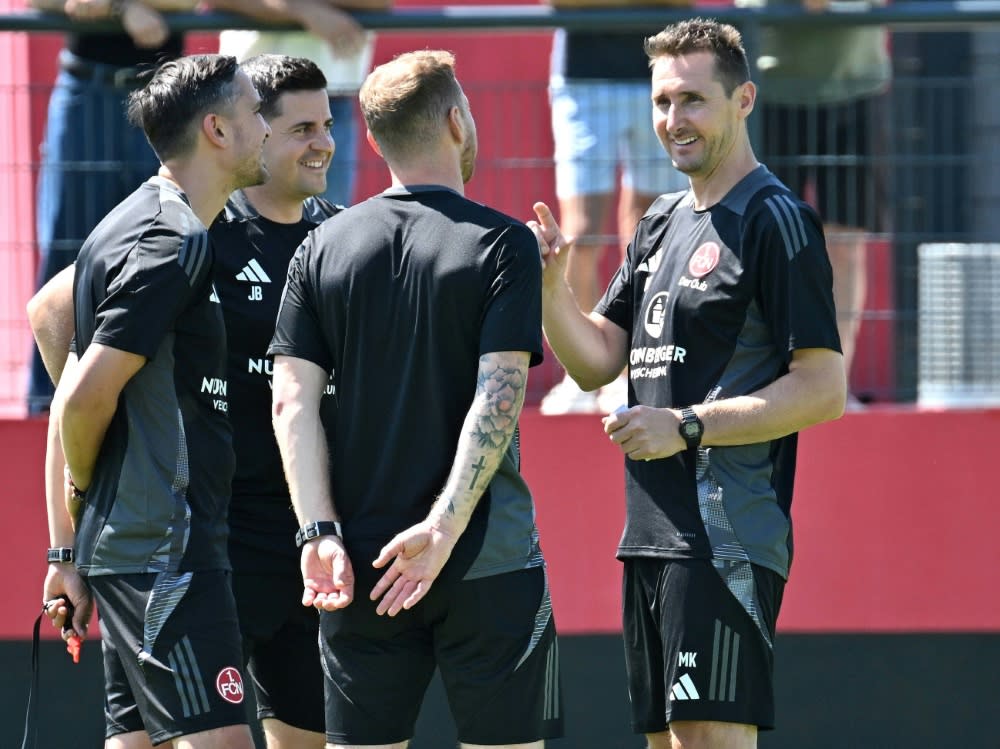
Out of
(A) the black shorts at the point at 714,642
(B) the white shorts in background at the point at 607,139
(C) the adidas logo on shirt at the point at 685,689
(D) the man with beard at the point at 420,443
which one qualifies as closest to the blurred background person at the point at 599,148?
(B) the white shorts in background at the point at 607,139

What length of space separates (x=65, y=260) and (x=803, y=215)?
3064 mm

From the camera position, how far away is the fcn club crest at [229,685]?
3756 mm

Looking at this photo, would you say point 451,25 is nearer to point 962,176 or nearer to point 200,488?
point 962,176

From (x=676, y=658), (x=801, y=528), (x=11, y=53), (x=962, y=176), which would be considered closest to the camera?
(x=676, y=658)

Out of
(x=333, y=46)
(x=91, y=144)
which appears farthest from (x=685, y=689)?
(x=91, y=144)

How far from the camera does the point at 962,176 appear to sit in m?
6.26

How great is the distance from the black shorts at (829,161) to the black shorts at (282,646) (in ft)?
8.35

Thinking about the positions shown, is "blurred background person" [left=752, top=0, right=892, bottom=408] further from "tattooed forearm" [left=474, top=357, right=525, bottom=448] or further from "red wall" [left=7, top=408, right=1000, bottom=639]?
"tattooed forearm" [left=474, top=357, right=525, bottom=448]

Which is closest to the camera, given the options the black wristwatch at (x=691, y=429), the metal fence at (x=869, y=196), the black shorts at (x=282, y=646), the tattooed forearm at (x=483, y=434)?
the tattooed forearm at (x=483, y=434)

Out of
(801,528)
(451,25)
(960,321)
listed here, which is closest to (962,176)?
(960,321)

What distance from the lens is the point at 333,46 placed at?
5.79 meters

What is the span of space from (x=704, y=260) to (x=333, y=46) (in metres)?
2.28

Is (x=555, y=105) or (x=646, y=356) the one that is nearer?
(x=646, y=356)

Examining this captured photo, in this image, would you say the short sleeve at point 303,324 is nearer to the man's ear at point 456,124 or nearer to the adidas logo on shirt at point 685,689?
the man's ear at point 456,124
